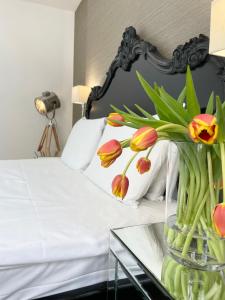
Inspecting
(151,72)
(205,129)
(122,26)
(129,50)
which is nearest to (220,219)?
(205,129)

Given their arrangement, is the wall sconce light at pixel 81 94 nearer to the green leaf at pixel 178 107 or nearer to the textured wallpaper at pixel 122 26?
the textured wallpaper at pixel 122 26

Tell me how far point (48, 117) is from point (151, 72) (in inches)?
96.2

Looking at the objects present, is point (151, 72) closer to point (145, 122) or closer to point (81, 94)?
point (145, 122)

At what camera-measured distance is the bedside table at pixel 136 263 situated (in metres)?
0.74

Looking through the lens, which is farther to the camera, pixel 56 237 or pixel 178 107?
pixel 56 237

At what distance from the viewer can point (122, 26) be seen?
7.71 feet

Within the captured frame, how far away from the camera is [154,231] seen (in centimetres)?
102

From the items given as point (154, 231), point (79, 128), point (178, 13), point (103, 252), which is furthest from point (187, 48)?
point (79, 128)

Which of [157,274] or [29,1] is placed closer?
[157,274]

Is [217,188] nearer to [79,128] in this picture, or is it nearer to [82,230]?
[82,230]

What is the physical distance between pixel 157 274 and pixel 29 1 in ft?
13.0

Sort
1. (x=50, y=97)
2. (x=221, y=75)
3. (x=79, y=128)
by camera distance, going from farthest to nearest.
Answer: (x=50, y=97), (x=79, y=128), (x=221, y=75)

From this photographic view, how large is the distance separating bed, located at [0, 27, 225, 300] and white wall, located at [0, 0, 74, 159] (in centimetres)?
190

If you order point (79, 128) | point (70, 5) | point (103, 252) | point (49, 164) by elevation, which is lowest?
point (103, 252)
